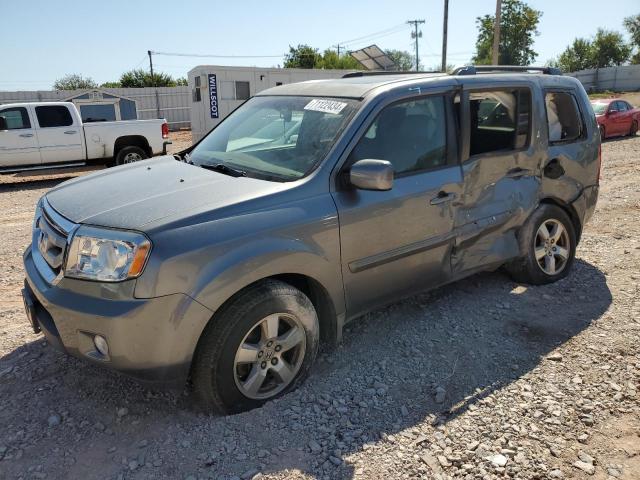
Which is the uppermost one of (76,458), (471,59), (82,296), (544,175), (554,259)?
(471,59)

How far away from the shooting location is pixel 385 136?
3561 millimetres

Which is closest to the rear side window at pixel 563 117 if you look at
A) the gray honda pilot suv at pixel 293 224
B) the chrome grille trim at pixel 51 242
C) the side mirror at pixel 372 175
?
the gray honda pilot suv at pixel 293 224

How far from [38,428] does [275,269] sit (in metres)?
1.51

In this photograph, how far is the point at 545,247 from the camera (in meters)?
4.74

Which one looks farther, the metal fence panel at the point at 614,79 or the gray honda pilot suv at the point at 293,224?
the metal fence panel at the point at 614,79

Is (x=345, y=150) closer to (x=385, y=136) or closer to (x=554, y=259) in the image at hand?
(x=385, y=136)

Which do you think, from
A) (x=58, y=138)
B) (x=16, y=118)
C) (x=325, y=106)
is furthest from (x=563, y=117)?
(x=16, y=118)

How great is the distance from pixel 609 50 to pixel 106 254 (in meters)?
76.4

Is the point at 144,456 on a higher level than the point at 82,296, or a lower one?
lower

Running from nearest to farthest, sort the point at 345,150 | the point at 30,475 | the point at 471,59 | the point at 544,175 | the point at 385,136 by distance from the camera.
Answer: the point at 30,475 → the point at 345,150 → the point at 385,136 → the point at 544,175 → the point at 471,59

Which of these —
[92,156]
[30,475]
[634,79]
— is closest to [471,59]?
[634,79]

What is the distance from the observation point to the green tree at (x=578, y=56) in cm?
6806

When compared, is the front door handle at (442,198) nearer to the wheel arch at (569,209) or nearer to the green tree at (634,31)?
the wheel arch at (569,209)

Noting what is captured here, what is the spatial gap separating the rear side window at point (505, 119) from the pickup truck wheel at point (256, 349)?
7.13 ft
